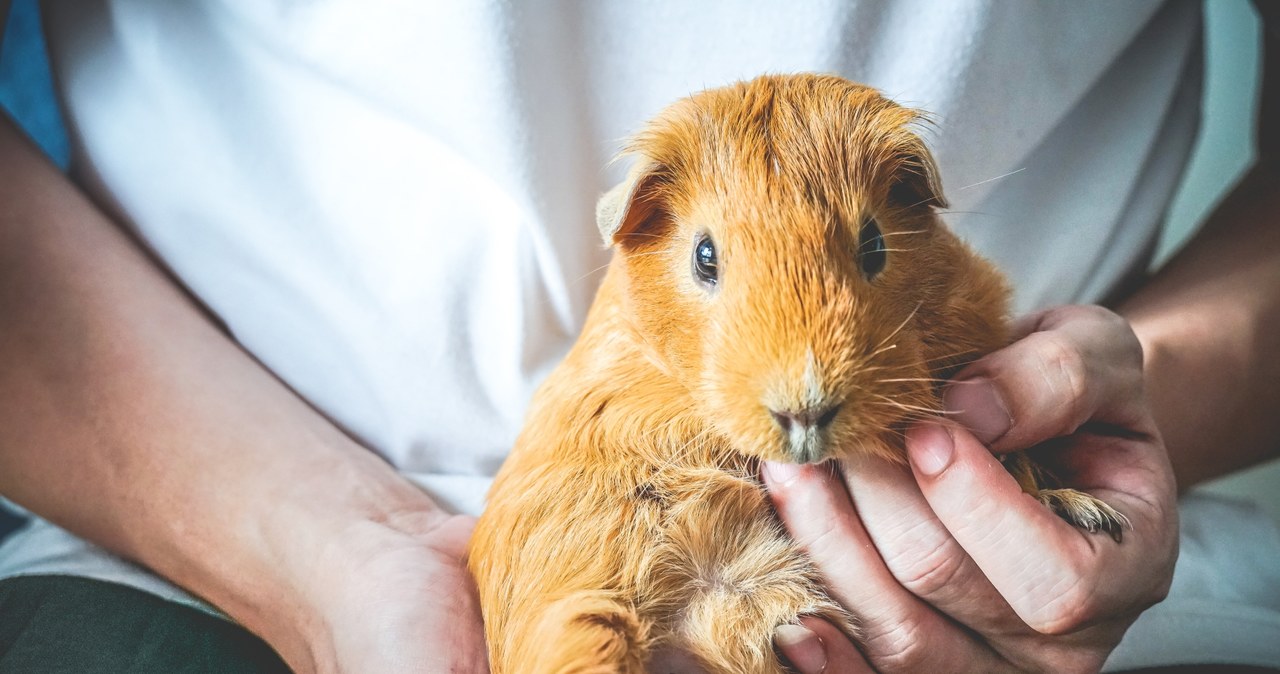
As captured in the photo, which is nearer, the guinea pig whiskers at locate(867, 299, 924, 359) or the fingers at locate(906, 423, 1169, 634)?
the guinea pig whiskers at locate(867, 299, 924, 359)

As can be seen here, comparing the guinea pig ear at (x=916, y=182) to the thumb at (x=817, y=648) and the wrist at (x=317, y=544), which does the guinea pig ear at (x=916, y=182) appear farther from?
the wrist at (x=317, y=544)

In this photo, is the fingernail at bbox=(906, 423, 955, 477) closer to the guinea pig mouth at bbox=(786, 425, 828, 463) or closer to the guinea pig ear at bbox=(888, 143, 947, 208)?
the guinea pig mouth at bbox=(786, 425, 828, 463)

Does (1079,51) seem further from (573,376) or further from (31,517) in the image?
(31,517)

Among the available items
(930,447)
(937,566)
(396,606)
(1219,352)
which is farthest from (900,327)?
(1219,352)

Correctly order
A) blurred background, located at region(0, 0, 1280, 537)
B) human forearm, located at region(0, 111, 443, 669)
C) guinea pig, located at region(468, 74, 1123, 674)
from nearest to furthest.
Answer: guinea pig, located at region(468, 74, 1123, 674) < human forearm, located at region(0, 111, 443, 669) < blurred background, located at region(0, 0, 1280, 537)

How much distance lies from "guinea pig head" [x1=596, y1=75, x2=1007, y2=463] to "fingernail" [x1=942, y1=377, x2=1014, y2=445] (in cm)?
7

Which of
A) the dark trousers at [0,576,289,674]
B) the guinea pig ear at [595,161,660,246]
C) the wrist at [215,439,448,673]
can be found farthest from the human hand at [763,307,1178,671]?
the dark trousers at [0,576,289,674]

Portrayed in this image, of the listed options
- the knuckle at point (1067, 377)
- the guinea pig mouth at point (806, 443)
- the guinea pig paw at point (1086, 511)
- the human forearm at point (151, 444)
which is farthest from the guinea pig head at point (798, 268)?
the human forearm at point (151, 444)

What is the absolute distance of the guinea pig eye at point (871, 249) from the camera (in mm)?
1232

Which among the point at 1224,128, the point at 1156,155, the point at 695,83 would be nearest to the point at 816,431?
the point at 695,83

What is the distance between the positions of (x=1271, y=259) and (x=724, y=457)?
64.7 inches

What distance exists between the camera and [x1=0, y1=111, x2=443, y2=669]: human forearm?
1661 millimetres

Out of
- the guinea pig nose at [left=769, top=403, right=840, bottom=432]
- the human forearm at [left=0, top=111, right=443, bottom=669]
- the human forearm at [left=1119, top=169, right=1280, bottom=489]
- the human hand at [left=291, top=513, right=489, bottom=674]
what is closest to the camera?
the guinea pig nose at [left=769, top=403, right=840, bottom=432]

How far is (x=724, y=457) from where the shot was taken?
1405 millimetres
